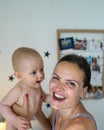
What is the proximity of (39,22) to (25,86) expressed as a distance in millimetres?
912

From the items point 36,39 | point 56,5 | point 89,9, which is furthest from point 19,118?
point 89,9

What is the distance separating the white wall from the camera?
1.85 meters

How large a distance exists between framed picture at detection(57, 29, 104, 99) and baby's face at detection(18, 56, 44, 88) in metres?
0.90

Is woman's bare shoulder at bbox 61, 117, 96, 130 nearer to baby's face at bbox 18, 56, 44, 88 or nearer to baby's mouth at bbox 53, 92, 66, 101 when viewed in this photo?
baby's mouth at bbox 53, 92, 66, 101

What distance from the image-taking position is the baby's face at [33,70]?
1.08 metres

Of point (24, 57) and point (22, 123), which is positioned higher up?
point (24, 57)

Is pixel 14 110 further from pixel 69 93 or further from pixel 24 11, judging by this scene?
pixel 24 11

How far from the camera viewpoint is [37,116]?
115 centimetres

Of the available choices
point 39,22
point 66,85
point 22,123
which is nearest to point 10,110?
point 22,123

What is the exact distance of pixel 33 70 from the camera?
1.09m

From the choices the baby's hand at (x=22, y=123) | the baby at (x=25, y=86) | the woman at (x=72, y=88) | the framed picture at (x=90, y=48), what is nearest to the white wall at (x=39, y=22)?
the framed picture at (x=90, y=48)

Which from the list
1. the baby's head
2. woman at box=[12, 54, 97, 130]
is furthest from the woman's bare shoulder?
the baby's head

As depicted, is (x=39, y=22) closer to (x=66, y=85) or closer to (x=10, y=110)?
(x=10, y=110)

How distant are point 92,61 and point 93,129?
50.8 inches
